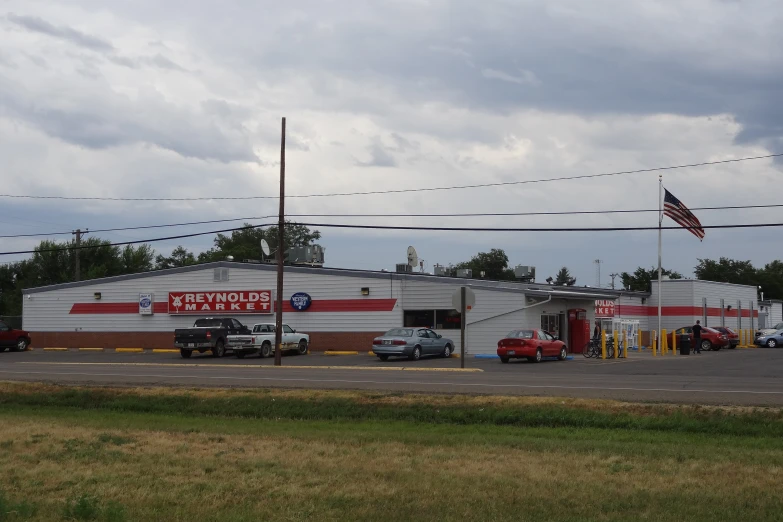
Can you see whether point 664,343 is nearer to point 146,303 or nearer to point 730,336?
point 730,336

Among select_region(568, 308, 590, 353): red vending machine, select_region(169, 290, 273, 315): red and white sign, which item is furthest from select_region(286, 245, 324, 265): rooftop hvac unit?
select_region(568, 308, 590, 353): red vending machine

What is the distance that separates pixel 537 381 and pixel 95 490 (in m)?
16.7

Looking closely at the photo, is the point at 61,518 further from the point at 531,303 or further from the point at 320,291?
the point at 320,291

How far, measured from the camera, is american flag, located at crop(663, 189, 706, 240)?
43531 millimetres

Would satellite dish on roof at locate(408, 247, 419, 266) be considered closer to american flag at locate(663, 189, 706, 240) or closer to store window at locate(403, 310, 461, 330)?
store window at locate(403, 310, 461, 330)

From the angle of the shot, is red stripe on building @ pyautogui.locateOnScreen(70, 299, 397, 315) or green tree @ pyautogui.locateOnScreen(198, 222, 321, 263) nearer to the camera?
red stripe on building @ pyautogui.locateOnScreen(70, 299, 397, 315)

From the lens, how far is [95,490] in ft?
30.0

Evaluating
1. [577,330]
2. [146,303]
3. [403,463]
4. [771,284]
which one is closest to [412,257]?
[577,330]

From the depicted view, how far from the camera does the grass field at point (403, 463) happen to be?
834 centimetres

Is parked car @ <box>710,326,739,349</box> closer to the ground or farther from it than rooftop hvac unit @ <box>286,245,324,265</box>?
closer to the ground

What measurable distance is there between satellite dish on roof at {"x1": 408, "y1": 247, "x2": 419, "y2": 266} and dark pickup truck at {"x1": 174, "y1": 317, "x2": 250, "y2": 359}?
1056 cm

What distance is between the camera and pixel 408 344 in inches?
1499

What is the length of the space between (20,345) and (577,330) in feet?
107

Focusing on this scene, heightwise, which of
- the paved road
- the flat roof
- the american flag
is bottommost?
the paved road
